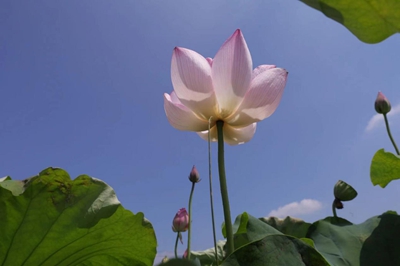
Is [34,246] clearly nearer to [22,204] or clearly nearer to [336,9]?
[22,204]

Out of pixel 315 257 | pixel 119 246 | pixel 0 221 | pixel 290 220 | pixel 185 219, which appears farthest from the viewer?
pixel 185 219

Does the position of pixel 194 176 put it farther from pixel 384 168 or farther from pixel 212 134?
pixel 384 168

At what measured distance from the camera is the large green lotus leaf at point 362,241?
64 cm

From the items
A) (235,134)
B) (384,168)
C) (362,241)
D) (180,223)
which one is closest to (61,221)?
(235,134)

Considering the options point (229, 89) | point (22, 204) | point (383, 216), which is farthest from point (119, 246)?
point (383, 216)

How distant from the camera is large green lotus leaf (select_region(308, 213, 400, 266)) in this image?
0.64 metres

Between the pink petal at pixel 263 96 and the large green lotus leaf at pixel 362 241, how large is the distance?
29 centimetres

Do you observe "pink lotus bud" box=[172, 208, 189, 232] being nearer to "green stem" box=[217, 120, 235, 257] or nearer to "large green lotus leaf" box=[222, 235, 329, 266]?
"green stem" box=[217, 120, 235, 257]

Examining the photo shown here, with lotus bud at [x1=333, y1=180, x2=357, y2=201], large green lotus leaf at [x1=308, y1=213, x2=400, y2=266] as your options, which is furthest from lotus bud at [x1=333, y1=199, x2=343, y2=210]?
large green lotus leaf at [x1=308, y1=213, x2=400, y2=266]

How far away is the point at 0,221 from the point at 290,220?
780 millimetres

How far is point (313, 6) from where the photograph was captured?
1.09 ft

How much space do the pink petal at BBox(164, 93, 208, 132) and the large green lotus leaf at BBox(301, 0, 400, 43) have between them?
1.54 feet

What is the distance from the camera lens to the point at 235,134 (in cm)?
87

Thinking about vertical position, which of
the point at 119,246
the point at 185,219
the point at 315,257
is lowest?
the point at 315,257
